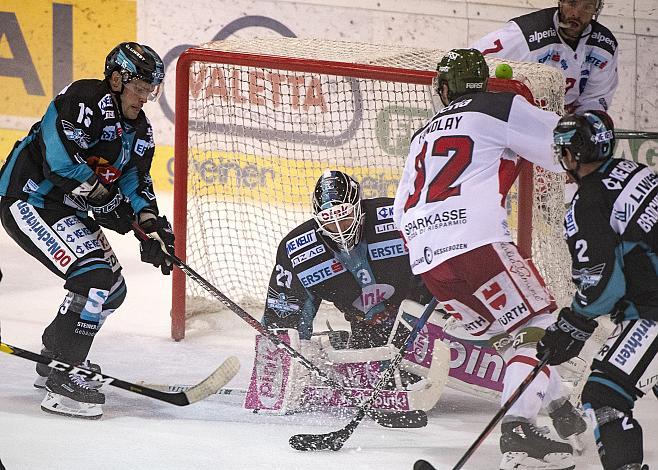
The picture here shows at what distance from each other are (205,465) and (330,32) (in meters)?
3.69

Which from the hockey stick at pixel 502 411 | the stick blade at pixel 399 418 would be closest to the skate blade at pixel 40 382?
the stick blade at pixel 399 418

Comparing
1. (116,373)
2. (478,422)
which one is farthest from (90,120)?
(478,422)

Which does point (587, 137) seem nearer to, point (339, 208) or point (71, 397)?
point (339, 208)

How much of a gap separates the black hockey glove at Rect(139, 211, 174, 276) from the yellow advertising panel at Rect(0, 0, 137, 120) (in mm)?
2898

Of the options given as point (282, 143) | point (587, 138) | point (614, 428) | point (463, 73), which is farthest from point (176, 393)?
point (282, 143)

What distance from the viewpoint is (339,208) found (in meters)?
3.72

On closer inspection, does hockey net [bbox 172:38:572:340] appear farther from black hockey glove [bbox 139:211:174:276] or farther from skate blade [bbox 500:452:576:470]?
skate blade [bbox 500:452:576:470]

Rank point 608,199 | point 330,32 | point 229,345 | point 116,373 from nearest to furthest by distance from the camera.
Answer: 1. point 608,199
2. point 116,373
3. point 229,345
4. point 330,32

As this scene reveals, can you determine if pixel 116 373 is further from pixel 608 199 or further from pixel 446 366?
pixel 608 199

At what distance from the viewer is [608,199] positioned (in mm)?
2668

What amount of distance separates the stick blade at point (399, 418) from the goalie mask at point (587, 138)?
3.82ft

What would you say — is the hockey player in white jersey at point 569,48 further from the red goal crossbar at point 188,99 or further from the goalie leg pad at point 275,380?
the goalie leg pad at point 275,380

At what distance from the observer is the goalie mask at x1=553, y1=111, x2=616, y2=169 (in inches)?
106

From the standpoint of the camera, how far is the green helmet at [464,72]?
131 inches
